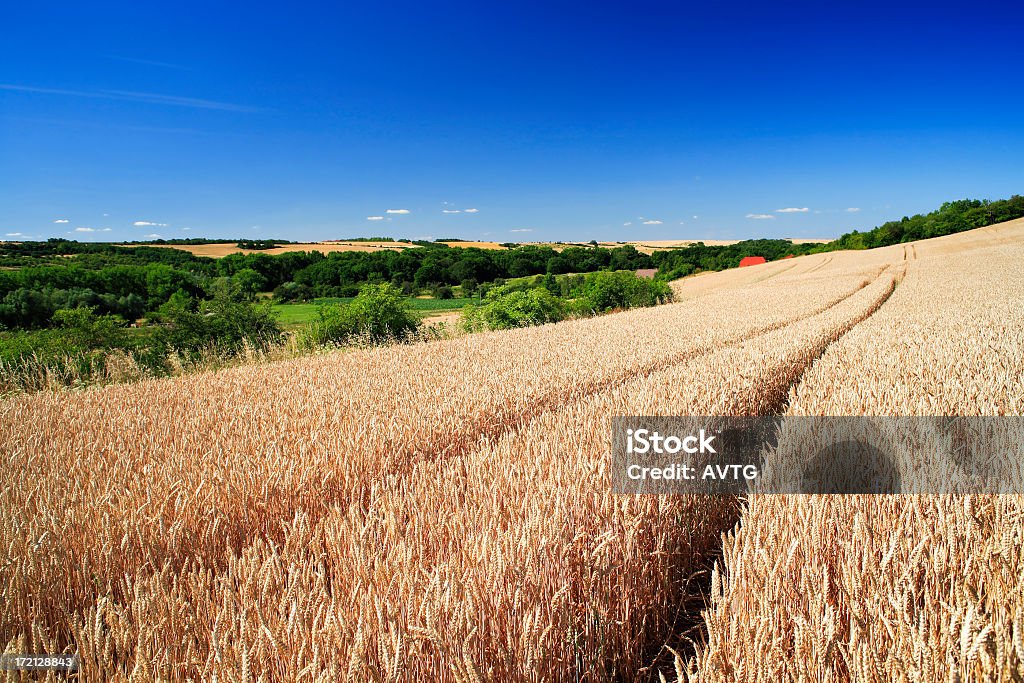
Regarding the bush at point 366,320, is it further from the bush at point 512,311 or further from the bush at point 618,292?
the bush at point 618,292

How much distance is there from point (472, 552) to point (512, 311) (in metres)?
20.5

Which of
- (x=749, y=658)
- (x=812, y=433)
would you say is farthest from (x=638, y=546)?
(x=812, y=433)

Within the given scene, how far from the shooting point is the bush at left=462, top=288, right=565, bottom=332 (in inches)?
868

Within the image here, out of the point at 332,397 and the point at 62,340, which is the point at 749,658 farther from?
the point at 62,340

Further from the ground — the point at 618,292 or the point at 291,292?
the point at 291,292

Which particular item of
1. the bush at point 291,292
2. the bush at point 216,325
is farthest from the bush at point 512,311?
the bush at point 291,292

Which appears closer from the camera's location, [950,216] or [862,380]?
[862,380]

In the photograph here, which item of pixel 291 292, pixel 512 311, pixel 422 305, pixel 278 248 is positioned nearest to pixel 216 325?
pixel 512 311

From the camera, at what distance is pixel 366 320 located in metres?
19.9

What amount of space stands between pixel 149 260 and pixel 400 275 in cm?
3065

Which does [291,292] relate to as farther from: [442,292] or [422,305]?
[442,292]

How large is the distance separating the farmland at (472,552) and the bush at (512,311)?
1737 centimetres

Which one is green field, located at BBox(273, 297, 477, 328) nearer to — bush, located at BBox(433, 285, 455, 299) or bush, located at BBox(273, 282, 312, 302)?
bush, located at BBox(273, 282, 312, 302)

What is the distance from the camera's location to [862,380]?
430 cm
